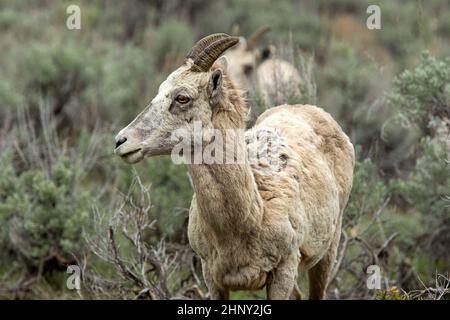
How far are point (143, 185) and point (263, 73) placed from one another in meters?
4.08

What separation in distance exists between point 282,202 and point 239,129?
568mm

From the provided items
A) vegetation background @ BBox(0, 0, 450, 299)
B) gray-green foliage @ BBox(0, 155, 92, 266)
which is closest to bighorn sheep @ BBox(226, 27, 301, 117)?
vegetation background @ BBox(0, 0, 450, 299)

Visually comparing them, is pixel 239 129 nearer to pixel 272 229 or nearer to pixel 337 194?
pixel 272 229

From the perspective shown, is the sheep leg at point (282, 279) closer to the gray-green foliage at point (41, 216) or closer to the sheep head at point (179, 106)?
the sheep head at point (179, 106)

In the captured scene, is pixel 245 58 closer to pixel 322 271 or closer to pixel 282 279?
pixel 322 271

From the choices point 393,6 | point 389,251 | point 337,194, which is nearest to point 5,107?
point 389,251

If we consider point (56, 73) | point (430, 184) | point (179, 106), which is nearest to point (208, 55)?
point (179, 106)

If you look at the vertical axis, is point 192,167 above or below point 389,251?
above

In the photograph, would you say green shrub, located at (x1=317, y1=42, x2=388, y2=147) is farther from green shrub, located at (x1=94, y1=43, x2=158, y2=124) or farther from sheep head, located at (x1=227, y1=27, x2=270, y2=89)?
green shrub, located at (x1=94, y1=43, x2=158, y2=124)

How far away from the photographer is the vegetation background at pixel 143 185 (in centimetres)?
729

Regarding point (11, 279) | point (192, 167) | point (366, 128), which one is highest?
point (192, 167)

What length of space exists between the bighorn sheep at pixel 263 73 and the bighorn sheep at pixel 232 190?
2.17 meters

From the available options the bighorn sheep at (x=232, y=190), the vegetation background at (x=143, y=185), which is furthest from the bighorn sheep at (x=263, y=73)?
the bighorn sheep at (x=232, y=190)

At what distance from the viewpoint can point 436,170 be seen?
8.06 metres
